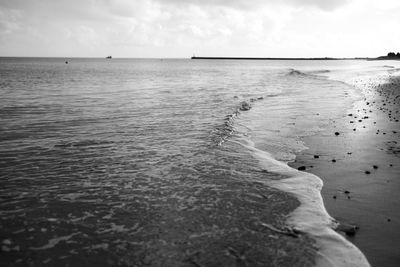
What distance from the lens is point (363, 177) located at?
8.45 m

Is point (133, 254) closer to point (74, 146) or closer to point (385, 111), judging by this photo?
point (74, 146)

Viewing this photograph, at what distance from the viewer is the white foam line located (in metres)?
5.02

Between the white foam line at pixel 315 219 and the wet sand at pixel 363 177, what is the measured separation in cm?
18

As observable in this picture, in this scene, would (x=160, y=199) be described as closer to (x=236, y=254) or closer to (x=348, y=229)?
(x=236, y=254)

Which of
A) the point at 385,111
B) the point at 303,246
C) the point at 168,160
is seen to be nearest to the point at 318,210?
the point at 303,246

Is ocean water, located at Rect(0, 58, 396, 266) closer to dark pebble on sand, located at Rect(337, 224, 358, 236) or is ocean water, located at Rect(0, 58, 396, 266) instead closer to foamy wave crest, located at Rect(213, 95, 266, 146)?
foamy wave crest, located at Rect(213, 95, 266, 146)

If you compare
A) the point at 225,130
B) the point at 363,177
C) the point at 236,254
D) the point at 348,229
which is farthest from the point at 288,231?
the point at 225,130

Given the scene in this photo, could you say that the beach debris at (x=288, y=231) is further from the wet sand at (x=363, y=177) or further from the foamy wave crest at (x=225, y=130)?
the foamy wave crest at (x=225, y=130)

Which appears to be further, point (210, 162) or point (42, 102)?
point (42, 102)

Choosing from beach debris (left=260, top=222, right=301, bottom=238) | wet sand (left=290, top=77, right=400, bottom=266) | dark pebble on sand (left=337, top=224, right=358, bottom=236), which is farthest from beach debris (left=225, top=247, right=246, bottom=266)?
dark pebble on sand (left=337, top=224, right=358, bottom=236)

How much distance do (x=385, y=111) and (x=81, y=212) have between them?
1782 cm

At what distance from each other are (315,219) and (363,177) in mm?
3041

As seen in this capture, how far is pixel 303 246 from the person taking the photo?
17.6 feet

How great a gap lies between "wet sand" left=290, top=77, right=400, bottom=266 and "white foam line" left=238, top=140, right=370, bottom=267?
0.18 metres
